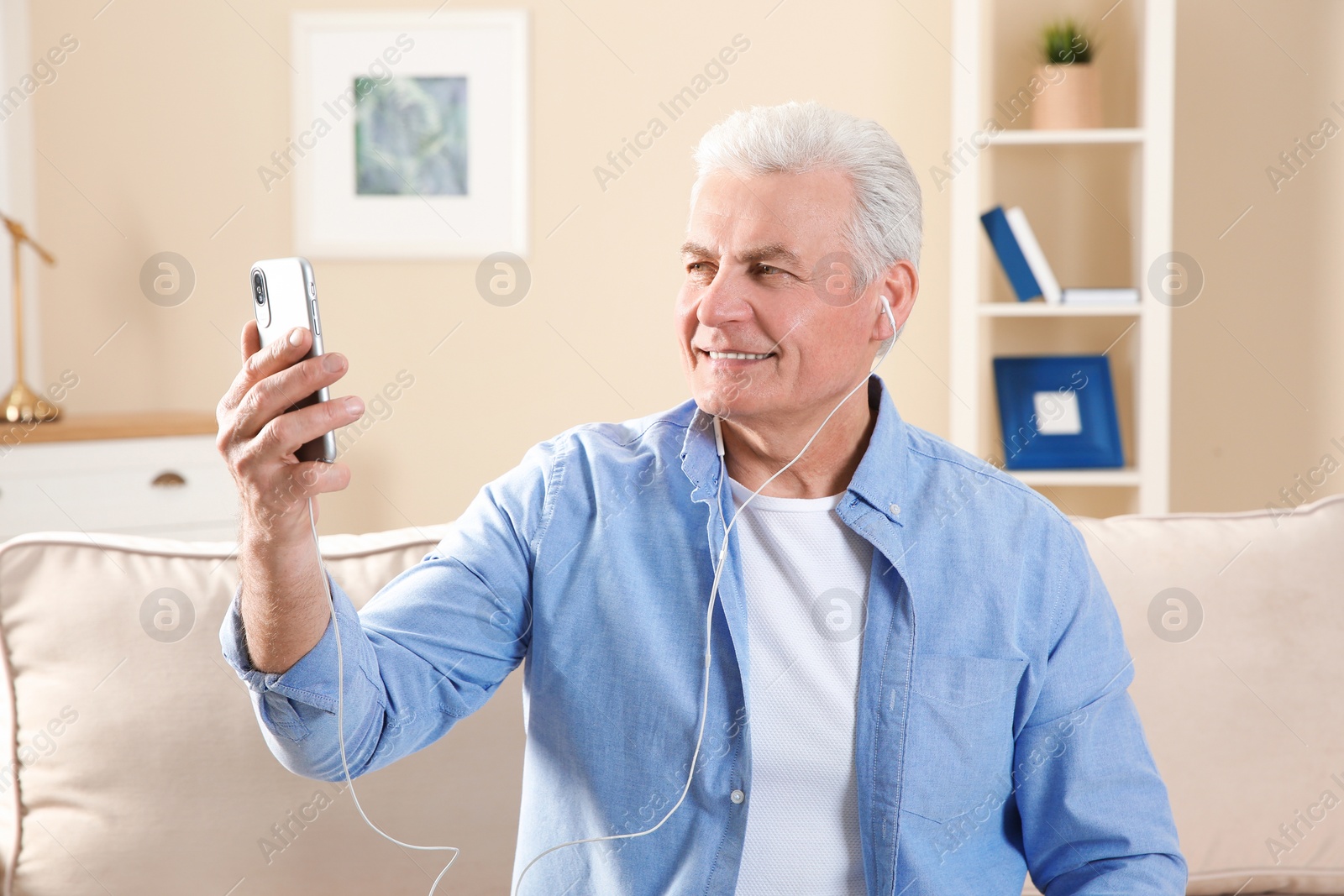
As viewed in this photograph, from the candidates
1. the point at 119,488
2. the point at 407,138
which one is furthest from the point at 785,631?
the point at 407,138

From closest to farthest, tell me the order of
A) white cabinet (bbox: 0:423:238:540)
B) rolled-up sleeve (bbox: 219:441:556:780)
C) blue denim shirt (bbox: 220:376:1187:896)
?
rolled-up sleeve (bbox: 219:441:556:780)
blue denim shirt (bbox: 220:376:1187:896)
white cabinet (bbox: 0:423:238:540)

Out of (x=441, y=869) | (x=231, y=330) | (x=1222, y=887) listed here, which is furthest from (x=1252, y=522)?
(x=231, y=330)

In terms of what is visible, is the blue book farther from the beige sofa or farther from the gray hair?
the gray hair

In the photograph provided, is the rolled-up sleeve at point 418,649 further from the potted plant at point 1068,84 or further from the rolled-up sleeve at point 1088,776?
the potted plant at point 1068,84

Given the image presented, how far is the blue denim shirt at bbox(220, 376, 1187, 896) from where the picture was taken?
113cm

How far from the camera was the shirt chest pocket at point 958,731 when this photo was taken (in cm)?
115

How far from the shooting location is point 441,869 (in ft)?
4.39

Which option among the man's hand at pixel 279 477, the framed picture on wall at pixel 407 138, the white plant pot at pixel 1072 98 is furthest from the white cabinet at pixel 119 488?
the white plant pot at pixel 1072 98

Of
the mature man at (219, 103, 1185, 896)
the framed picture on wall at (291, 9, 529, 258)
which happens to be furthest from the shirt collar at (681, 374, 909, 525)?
the framed picture on wall at (291, 9, 529, 258)

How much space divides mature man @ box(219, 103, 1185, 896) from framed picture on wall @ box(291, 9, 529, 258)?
229 cm

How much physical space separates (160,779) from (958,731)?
0.88 metres

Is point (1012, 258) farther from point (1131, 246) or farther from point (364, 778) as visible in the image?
point (364, 778)

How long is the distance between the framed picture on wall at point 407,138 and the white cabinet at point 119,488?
80 centimetres

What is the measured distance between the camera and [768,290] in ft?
4.09
